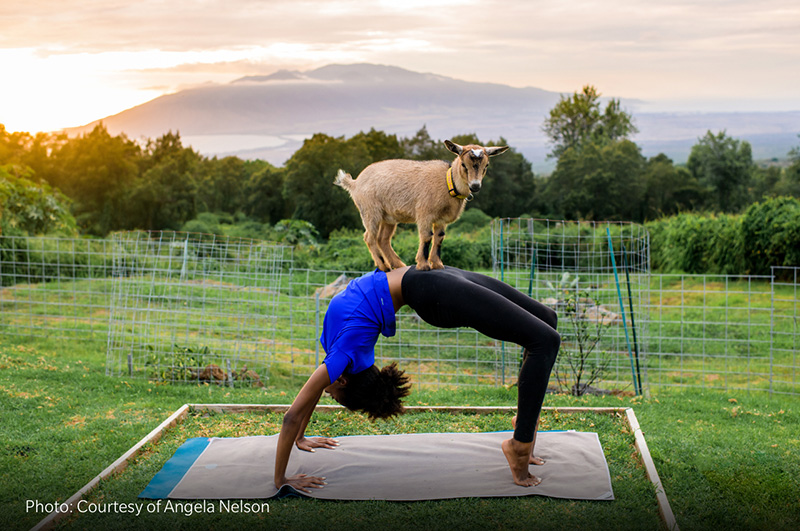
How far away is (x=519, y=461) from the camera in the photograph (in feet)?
12.2

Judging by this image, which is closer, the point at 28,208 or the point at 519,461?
the point at 519,461

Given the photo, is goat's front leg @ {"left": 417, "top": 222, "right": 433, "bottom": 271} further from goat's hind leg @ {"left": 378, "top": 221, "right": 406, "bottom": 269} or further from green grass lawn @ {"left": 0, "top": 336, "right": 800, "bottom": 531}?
green grass lawn @ {"left": 0, "top": 336, "right": 800, "bottom": 531}

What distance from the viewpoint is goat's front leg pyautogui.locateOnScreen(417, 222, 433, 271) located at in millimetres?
3461

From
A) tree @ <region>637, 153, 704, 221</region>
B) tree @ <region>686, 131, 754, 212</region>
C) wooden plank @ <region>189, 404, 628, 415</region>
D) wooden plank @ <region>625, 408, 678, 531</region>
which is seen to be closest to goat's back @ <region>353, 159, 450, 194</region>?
wooden plank @ <region>625, 408, 678, 531</region>

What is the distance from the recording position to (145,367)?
6.75 m

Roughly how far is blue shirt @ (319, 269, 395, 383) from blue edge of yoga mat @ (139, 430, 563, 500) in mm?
851

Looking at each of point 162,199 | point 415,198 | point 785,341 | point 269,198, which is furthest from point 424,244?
point 162,199

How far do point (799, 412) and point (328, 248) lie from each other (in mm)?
10836

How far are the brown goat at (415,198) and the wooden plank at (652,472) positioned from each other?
5.88 feet

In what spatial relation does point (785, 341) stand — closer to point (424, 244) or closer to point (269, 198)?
point (424, 244)

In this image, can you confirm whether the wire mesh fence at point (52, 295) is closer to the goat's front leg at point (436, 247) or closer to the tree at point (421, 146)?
the goat's front leg at point (436, 247)

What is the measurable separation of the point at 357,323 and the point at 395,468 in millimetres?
1122

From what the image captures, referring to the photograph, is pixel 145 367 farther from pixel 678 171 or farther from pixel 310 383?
pixel 678 171

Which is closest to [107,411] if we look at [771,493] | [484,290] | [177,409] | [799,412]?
[177,409]
